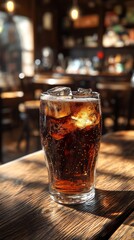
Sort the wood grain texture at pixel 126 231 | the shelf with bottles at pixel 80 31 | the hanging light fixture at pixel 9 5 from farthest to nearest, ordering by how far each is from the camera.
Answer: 1. the shelf with bottles at pixel 80 31
2. the hanging light fixture at pixel 9 5
3. the wood grain texture at pixel 126 231

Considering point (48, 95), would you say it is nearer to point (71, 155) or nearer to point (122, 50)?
point (71, 155)

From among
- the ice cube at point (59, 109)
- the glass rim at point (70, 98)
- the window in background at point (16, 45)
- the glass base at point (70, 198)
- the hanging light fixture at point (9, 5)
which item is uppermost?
the hanging light fixture at point (9, 5)

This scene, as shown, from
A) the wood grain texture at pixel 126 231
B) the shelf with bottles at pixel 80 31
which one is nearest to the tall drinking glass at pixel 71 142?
the wood grain texture at pixel 126 231

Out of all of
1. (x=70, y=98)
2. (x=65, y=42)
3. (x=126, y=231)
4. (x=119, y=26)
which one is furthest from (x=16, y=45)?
(x=126, y=231)

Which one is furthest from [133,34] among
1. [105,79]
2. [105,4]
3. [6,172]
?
[6,172]

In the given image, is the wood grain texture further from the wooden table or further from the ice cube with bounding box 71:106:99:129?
the ice cube with bounding box 71:106:99:129

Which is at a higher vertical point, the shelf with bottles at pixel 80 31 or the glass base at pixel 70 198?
the shelf with bottles at pixel 80 31

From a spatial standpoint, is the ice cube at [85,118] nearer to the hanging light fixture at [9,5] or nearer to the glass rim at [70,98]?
the glass rim at [70,98]
